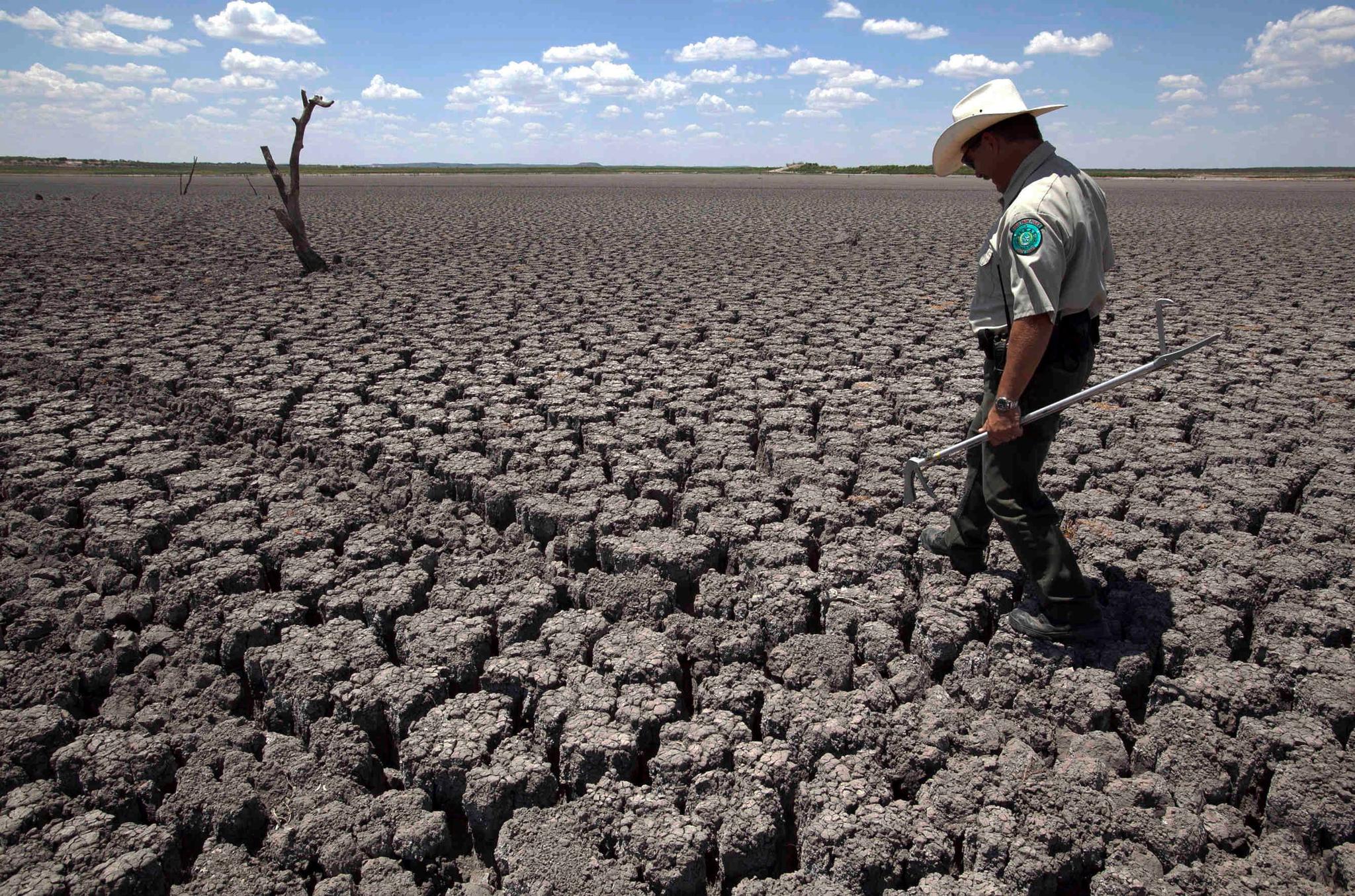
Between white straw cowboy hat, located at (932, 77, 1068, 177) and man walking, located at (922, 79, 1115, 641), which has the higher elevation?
white straw cowboy hat, located at (932, 77, 1068, 177)

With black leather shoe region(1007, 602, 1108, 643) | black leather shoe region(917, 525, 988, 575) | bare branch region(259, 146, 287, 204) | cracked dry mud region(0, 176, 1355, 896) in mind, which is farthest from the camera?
bare branch region(259, 146, 287, 204)

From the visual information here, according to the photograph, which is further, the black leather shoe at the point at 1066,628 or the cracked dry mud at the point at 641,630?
the black leather shoe at the point at 1066,628

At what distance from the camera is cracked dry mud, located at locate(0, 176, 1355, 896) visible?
6.86 ft

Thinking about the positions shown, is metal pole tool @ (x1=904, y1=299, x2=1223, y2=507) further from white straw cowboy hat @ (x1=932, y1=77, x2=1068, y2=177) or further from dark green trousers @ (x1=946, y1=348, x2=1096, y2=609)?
white straw cowboy hat @ (x1=932, y1=77, x2=1068, y2=177)

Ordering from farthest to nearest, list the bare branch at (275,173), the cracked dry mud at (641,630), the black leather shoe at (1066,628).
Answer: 1. the bare branch at (275,173)
2. the black leather shoe at (1066,628)
3. the cracked dry mud at (641,630)

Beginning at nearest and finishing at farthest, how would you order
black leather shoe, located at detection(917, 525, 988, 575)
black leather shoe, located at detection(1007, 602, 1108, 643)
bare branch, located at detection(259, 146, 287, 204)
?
black leather shoe, located at detection(1007, 602, 1108, 643) → black leather shoe, located at detection(917, 525, 988, 575) → bare branch, located at detection(259, 146, 287, 204)

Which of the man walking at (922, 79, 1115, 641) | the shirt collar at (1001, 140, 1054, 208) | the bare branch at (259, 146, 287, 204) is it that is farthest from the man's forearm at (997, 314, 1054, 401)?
the bare branch at (259, 146, 287, 204)

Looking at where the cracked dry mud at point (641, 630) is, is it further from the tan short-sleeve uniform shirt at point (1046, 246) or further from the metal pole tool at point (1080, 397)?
the tan short-sleeve uniform shirt at point (1046, 246)

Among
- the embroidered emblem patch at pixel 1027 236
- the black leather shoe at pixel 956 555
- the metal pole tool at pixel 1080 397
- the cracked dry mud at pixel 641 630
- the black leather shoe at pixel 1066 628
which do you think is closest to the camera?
the cracked dry mud at pixel 641 630

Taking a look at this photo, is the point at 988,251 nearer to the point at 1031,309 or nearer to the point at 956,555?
the point at 1031,309

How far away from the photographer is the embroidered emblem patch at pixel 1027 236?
237 centimetres

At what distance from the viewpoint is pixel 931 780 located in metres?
2.26

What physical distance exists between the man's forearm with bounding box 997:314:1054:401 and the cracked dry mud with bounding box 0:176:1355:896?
0.84 m

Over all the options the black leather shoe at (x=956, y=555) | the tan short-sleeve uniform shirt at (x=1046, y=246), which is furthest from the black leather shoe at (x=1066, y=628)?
the tan short-sleeve uniform shirt at (x=1046, y=246)
